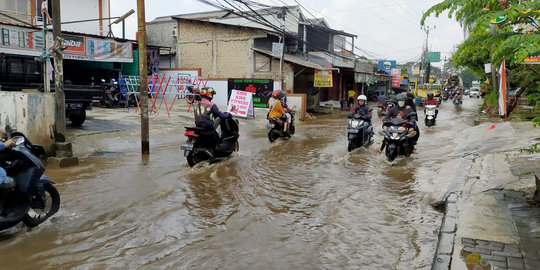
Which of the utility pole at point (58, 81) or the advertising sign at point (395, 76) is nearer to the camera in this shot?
the utility pole at point (58, 81)

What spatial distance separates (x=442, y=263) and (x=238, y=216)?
8.73 ft

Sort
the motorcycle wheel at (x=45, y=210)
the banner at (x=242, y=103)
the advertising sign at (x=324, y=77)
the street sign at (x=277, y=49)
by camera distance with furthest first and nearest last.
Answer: the advertising sign at (x=324, y=77) → the street sign at (x=277, y=49) → the banner at (x=242, y=103) → the motorcycle wheel at (x=45, y=210)

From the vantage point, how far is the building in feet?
80.0

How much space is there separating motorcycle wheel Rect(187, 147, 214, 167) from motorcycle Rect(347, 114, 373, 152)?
378cm

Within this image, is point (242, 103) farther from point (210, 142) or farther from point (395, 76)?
point (395, 76)

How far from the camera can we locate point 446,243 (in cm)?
425

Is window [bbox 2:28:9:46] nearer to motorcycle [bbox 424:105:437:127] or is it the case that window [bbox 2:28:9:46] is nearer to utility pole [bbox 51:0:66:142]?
utility pole [bbox 51:0:66:142]

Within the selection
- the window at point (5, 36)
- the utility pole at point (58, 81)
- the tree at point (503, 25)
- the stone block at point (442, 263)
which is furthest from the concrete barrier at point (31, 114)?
the window at point (5, 36)

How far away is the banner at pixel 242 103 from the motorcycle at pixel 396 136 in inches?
400

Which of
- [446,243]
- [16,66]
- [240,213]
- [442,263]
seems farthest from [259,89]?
[442,263]

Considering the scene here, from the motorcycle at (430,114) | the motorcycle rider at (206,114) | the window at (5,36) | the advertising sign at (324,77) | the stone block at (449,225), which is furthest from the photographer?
the advertising sign at (324,77)

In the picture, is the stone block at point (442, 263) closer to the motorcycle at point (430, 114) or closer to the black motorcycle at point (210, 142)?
the black motorcycle at point (210, 142)

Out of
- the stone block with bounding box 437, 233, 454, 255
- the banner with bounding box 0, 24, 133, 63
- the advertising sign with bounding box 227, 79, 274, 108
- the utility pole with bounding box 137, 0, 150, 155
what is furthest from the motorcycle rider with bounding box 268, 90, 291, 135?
the banner with bounding box 0, 24, 133, 63

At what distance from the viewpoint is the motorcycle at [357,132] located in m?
10.4
